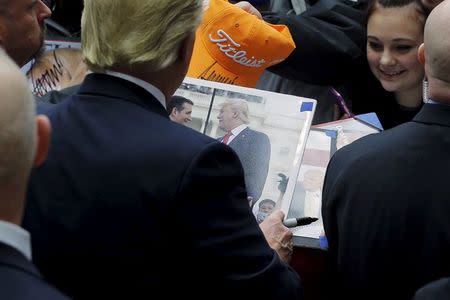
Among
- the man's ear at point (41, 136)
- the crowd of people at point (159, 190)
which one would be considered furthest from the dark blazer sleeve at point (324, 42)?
the man's ear at point (41, 136)

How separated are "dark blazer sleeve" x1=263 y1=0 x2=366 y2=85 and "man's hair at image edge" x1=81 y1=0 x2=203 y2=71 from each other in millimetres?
1333

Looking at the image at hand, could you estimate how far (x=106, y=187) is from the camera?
1.39 m

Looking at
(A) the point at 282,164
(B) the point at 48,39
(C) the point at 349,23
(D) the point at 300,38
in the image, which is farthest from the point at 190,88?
(B) the point at 48,39

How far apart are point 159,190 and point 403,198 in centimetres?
62

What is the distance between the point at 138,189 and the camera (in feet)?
4.55

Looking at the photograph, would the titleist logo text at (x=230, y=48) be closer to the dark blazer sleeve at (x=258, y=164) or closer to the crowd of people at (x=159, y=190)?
the dark blazer sleeve at (x=258, y=164)

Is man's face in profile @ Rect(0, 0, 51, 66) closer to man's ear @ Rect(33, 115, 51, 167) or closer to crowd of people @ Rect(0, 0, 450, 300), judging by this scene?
crowd of people @ Rect(0, 0, 450, 300)

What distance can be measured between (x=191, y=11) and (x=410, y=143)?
23.2 inches

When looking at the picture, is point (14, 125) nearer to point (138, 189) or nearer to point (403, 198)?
point (138, 189)

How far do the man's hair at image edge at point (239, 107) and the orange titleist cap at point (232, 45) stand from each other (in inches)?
11.6

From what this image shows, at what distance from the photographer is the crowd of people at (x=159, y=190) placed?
3.86 feet

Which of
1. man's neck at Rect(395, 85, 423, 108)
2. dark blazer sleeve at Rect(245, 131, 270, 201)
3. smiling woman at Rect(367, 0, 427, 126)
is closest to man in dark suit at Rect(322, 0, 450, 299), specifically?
dark blazer sleeve at Rect(245, 131, 270, 201)

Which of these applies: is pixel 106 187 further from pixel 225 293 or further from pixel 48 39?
pixel 48 39
